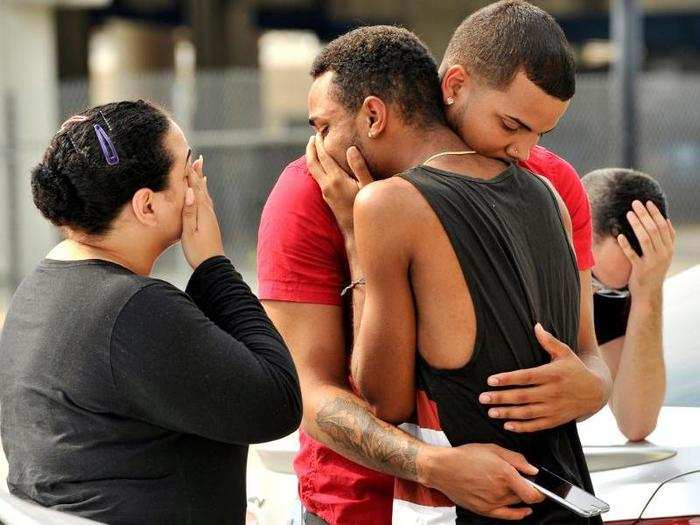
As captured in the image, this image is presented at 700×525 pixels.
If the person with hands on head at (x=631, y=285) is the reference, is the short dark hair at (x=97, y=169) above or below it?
above

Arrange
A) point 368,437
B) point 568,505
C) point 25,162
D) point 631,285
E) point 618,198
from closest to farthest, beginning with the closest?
point 568,505, point 368,437, point 631,285, point 618,198, point 25,162

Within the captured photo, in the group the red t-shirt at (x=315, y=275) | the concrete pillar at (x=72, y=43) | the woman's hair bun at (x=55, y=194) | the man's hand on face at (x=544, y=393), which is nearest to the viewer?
the man's hand on face at (x=544, y=393)

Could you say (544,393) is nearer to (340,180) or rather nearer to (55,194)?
(340,180)

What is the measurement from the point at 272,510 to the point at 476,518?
951mm

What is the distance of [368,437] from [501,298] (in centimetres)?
38

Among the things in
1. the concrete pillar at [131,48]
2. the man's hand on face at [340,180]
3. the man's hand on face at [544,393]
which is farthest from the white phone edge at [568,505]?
the concrete pillar at [131,48]

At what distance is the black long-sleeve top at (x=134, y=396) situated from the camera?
2.08 metres

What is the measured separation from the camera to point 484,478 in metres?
2.10

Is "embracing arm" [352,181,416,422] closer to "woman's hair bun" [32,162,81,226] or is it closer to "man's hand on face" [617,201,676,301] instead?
"woman's hair bun" [32,162,81,226]

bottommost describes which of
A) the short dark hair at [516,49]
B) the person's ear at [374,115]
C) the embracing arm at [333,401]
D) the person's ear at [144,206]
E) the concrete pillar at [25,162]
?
the concrete pillar at [25,162]

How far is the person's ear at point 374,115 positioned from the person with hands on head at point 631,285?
836 mm

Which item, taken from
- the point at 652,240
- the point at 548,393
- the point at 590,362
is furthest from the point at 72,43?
the point at 548,393

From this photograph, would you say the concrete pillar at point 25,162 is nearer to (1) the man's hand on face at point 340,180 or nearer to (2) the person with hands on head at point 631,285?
(2) the person with hands on head at point 631,285

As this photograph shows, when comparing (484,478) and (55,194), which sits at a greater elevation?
(55,194)
